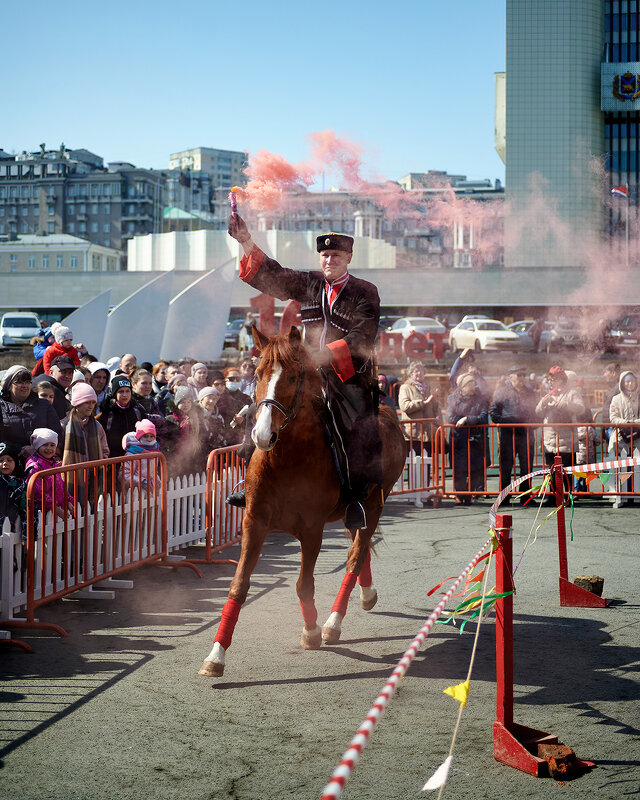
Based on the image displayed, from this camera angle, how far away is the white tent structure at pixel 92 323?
22422mm

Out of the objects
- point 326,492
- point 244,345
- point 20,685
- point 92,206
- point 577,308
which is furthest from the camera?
point 92,206

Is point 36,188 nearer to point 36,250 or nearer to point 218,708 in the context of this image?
point 36,250

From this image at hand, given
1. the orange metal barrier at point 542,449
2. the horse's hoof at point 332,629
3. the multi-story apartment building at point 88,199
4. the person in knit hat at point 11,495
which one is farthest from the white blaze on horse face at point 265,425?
the multi-story apartment building at point 88,199

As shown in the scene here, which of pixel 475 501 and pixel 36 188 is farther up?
pixel 36 188

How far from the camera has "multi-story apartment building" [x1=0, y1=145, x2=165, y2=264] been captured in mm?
140000

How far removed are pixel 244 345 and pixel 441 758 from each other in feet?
123

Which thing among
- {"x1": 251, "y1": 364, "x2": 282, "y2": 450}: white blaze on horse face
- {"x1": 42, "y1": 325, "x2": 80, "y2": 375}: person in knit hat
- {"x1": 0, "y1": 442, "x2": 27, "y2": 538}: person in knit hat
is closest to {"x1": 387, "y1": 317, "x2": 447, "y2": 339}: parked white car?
{"x1": 42, "y1": 325, "x2": 80, "y2": 375}: person in knit hat

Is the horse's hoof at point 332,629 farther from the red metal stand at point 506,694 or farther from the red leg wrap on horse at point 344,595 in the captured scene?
the red metal stand at point 506,694

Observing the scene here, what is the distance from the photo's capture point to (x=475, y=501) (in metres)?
14.9

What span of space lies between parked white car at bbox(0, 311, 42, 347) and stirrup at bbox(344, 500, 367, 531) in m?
34.0

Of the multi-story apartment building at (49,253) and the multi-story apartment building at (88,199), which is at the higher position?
the multi-story apartment building at (88,199)

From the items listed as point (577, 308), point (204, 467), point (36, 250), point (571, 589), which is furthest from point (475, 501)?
point (36, 250)

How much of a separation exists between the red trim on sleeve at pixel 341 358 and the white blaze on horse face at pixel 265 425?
675mm

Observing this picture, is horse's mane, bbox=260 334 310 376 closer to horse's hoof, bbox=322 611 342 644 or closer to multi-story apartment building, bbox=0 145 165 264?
horse's hoof, bbox=322 611 342 644
